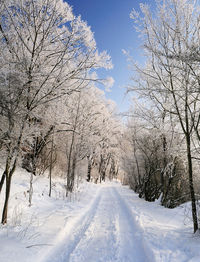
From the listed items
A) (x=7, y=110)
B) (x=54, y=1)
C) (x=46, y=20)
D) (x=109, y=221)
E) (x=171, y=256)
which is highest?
(x=54, y=1)

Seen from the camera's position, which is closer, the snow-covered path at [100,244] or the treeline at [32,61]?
the snow-covered path at [100,244]

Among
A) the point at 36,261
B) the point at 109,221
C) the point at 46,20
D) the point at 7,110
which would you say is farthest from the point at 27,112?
the point at 109,221

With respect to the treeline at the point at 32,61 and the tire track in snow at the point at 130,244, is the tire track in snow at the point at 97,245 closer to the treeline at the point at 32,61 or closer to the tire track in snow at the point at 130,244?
the tire track in snow at the point at 130,244

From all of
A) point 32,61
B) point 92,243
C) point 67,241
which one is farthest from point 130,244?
point 32,61

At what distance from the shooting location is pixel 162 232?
430 cm

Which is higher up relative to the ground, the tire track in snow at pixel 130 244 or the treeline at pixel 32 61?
the treeline at pixel 32 61

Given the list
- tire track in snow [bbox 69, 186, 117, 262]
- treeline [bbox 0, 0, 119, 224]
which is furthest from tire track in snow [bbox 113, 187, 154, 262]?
treeline [bbox 0, 0, 119, 224]

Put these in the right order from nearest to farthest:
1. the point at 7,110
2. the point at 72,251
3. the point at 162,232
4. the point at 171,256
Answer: the point at 171,256 → the point at 72,251 → the point at 7,110 → the point at 162,232

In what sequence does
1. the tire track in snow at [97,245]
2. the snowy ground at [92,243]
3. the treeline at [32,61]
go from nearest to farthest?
the snowy ground at [92,243]
the tire track in snow at [97,245]
the treeline at [32,61]

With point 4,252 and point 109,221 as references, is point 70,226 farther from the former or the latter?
point 4,252

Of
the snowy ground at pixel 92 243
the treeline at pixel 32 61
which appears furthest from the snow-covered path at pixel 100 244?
the treeline at pixel 32 61

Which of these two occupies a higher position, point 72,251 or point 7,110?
point 7,110

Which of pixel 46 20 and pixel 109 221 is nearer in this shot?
pixel 46 20

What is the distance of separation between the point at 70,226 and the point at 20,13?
639cm
